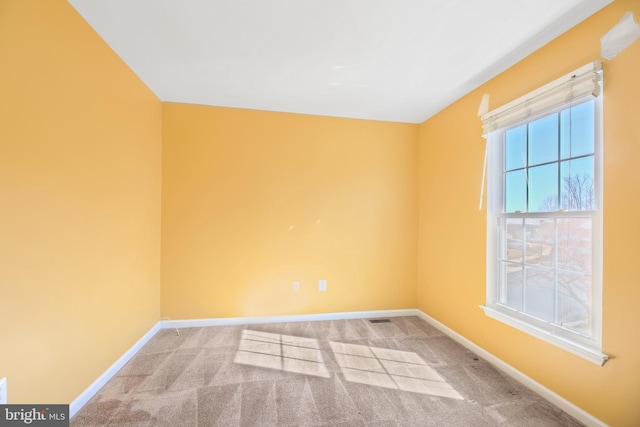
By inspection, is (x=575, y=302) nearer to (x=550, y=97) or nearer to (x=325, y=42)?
(x=550, y=97)

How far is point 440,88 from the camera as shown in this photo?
8.04ft

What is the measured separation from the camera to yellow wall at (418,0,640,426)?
137 centimetres

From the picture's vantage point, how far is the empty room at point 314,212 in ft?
4.62

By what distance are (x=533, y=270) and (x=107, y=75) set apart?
3.55 m

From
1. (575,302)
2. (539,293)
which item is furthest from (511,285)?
(575,302)

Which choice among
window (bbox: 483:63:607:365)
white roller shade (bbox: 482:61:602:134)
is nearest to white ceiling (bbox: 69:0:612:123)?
white roller shade (bbox: 482:61:602:134)

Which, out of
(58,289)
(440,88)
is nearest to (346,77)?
(440,88)

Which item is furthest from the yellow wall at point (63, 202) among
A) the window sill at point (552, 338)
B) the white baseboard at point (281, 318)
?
the window sill at point (552, 338)

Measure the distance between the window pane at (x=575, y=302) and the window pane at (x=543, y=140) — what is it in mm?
840

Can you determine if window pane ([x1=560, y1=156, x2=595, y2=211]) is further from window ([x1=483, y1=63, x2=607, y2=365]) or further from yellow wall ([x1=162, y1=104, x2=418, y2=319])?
yellow wall ([x1=162, y1=104, x2=418, y2=319])

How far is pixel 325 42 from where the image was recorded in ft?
6.00

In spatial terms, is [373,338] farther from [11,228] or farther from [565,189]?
[11,228]

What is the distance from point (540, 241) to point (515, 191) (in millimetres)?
457

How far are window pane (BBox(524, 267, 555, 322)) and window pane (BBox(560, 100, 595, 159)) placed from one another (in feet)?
2.74
